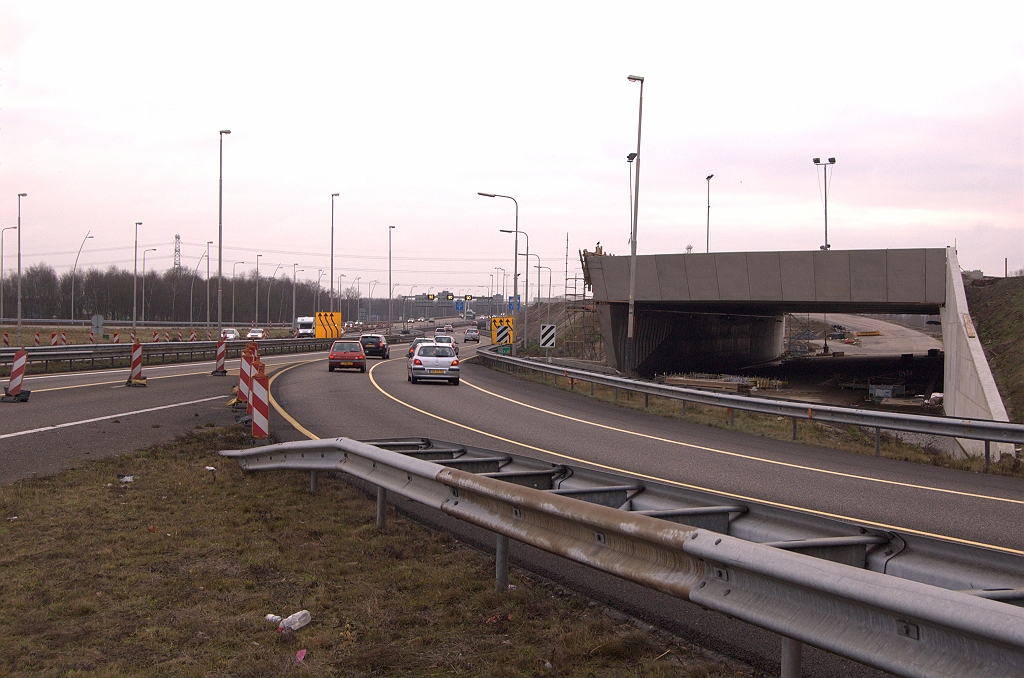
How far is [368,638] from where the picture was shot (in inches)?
187

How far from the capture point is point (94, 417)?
1573 cm

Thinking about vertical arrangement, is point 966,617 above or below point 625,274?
below

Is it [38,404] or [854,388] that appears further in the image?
[854,388]

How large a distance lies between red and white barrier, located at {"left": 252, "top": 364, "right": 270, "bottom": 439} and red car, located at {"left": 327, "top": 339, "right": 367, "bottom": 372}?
23.2m

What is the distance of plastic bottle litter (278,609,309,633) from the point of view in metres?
4.87

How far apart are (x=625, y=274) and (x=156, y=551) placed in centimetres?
3378

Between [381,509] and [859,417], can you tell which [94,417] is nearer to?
[381,509]

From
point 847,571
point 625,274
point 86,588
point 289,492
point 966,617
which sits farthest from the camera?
point 625,274

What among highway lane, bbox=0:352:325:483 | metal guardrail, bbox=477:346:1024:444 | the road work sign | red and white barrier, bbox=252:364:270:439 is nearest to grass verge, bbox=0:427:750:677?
highway lane, bbox=0:352:325:483

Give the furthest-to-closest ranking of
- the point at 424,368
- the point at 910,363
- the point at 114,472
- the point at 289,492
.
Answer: the point at 910,363 < the point at 424,368 < the point at 114,472 < the point at 289,492

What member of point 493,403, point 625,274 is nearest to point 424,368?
point 493,403

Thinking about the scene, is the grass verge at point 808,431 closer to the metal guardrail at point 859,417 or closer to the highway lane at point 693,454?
the metal guardrail at point 859,417

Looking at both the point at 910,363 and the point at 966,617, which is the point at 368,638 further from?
the point at 910,363

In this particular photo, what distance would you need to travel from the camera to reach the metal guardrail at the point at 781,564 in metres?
2.85
